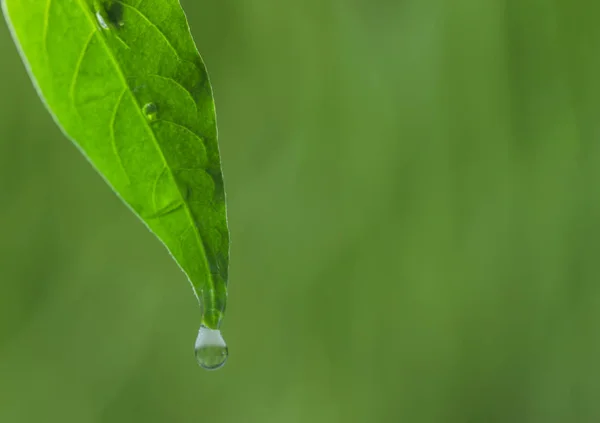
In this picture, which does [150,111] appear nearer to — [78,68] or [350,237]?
[78,68]

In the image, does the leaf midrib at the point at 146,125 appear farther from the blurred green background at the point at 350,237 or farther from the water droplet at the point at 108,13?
the blurred green background at the point at 350,237

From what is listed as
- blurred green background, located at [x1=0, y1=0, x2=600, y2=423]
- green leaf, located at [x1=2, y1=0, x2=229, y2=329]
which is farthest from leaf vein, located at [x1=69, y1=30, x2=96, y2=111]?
blurred green background, located at [x1=0, y1=0, x2=600, y2=423]

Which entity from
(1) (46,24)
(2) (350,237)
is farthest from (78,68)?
(2) (350,237)

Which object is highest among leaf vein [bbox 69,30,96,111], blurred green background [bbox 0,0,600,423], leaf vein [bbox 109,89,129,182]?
leaf vein [bbox 69,30,96,111]

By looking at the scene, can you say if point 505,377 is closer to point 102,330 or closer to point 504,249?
point 504,249

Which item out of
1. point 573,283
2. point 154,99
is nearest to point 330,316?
point 573,283

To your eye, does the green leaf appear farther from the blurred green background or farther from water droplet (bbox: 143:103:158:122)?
the blurred green background


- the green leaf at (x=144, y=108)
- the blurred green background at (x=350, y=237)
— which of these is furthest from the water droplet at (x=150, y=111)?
the blurred green background at (x=350, y=237)
